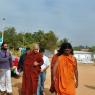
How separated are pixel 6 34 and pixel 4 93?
66766 mm

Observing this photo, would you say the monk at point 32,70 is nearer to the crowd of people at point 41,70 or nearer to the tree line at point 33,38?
the crowd of people at point 41,70

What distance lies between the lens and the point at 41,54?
38.8ft

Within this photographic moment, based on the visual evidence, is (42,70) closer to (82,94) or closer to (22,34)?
(82,94)

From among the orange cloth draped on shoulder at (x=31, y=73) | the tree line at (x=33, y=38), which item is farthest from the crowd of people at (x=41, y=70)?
the tree line at (x=33, y=38)

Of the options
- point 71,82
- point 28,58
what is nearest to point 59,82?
point 71,82

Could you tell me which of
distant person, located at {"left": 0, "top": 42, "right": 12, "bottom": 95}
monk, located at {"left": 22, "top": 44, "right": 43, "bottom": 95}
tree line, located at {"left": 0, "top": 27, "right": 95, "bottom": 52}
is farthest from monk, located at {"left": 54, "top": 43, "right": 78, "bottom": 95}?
tree line, located at {"left": 0, "top": 27, "right": 95, "bottom": 52}

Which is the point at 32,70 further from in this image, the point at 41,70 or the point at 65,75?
the point at 65,75

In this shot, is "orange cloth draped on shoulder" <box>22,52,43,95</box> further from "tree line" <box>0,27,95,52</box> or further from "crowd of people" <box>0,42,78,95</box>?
"tree line" <box>0,27,95,52</box>

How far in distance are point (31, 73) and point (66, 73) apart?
271cm

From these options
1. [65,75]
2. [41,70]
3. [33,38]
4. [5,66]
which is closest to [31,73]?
[41,70]

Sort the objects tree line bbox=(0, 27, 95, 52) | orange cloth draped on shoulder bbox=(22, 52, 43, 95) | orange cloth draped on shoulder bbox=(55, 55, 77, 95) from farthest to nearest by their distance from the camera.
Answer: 1. tree line bbox=(0, 27, 95, 52)
2. orange cloth draped on shoulder bbox=(22, 52, 43, 95)
3. orange cloth draped on shoulder bbox=(55, 55, 77, 95)

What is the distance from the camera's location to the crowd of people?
29.9 ft

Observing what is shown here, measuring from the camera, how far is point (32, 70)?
11.6 meters

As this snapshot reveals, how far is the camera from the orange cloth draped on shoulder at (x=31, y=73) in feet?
37.9
